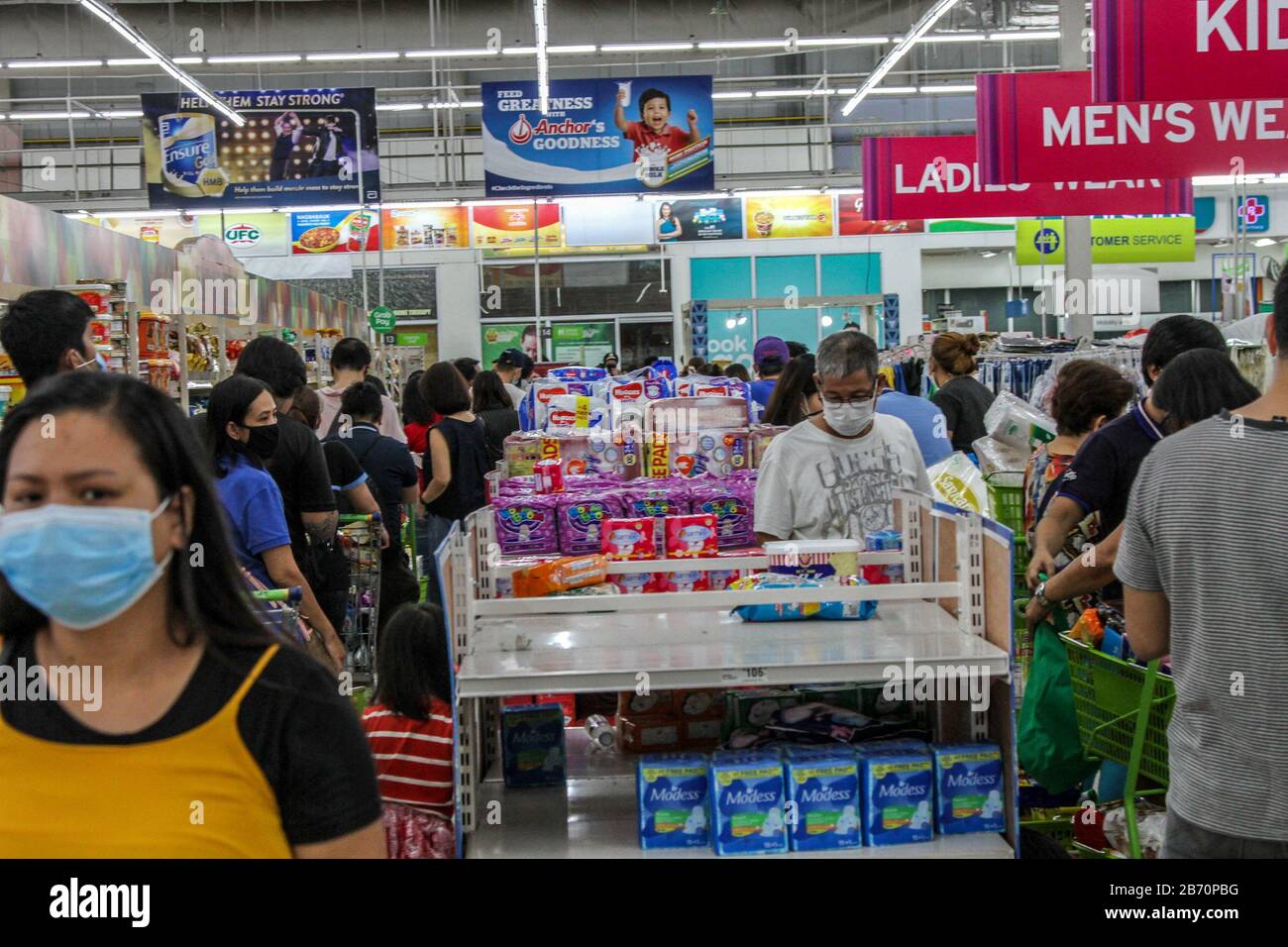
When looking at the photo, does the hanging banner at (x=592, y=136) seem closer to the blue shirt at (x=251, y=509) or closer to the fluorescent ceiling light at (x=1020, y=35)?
the fluorescent ceiling light at (x=1020, y=35)

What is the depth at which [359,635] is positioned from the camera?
6.57 m

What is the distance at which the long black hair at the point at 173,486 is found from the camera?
1.63m

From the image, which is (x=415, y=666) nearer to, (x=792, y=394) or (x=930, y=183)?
(x=792, y=394)

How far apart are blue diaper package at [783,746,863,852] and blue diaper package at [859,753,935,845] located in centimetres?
3

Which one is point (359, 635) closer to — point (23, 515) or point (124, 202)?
point (23, 515)

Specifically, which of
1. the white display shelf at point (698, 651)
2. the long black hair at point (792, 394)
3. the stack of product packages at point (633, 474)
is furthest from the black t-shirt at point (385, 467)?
the white display shelf at point (698, 651)

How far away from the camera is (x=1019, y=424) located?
20.6 feet

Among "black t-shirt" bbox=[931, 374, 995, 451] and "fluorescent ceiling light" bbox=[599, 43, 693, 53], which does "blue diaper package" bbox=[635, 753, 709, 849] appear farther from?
"fluorescent ceiling light" bbox=[599, 43, 693, 53]

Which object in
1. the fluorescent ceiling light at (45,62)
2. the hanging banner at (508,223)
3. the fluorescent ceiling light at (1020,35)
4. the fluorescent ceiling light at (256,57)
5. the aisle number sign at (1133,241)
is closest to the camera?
the fluorescent ceiling light at (45,62)

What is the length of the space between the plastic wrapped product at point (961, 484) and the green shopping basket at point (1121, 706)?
3.95ft

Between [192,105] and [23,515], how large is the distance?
14561mm

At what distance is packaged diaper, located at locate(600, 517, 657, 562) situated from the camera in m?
3.94

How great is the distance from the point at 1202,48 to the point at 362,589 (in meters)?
4.36
